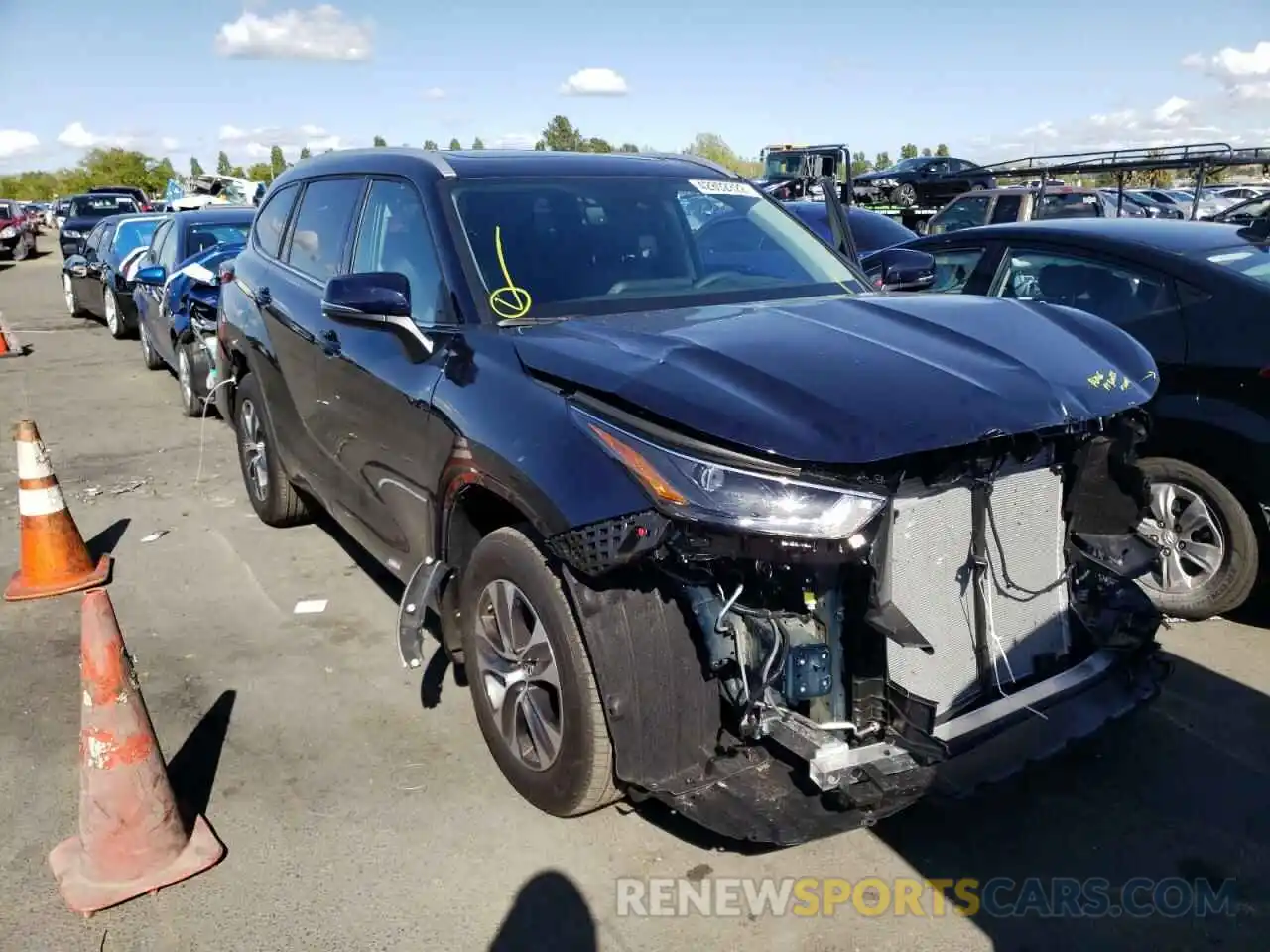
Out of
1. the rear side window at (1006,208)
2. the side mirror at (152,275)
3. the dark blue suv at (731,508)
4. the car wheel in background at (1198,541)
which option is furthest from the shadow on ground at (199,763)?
the rear side window at (1006,208)

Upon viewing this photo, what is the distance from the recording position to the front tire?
9.12 ft

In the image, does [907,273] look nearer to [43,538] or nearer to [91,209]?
[43,538]

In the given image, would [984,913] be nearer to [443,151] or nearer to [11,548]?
[443,151]

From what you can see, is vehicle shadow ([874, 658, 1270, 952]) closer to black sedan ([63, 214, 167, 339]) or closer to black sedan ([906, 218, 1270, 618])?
black sedan ([906, 218, 1270, 618])

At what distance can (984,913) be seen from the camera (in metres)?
2.79

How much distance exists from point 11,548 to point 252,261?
89.0 inches

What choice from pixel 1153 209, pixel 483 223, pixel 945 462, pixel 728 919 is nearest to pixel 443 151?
pixel 483 223

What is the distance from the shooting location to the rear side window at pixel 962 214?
59.8 feet

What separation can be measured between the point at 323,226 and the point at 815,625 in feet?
10.1

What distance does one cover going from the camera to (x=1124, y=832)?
123 inches

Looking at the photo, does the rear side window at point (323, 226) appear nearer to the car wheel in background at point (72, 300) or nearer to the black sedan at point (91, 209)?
the car wheel in background at point (72, 300)

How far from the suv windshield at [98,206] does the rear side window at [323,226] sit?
30529 mm

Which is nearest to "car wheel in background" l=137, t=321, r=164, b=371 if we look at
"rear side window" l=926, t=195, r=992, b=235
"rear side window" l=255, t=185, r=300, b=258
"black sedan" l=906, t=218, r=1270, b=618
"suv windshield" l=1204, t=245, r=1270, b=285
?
"rear side window" l=255, t=185, r=300, b=258

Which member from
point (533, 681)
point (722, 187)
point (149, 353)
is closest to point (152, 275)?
point (149, 353)
